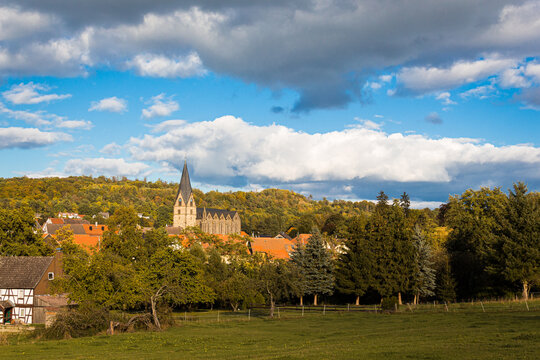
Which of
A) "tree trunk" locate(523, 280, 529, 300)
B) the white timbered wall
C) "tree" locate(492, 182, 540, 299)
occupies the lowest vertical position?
the white timbered wall

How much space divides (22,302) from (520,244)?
159 feet

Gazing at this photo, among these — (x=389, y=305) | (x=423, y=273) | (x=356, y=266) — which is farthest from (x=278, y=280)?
(x=423, y=273)

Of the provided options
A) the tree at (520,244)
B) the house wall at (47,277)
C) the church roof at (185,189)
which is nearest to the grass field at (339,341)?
the tree at (520,244)

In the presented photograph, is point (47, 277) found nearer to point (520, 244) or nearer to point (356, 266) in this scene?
point (356, 266)

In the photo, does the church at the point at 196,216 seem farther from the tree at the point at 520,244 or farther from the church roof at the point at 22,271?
the tree at the point at 520,244

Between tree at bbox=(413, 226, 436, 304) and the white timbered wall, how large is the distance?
39.1m

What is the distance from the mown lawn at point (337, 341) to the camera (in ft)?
62.3

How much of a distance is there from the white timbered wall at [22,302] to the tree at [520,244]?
44989mm

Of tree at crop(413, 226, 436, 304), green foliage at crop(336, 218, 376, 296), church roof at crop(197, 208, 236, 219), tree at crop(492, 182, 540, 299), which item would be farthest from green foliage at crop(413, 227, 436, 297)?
church roof at crop(197, 208, 236, 219)

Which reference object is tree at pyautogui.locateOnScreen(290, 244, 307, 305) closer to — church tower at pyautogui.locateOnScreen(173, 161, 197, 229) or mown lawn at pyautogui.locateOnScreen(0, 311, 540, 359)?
mown lawn at pyautogui.locateOnScreen(0, 311, 540, 359)

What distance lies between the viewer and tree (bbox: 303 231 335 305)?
57.5 meters

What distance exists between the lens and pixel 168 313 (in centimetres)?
3875

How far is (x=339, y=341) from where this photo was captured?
24703 millimetres

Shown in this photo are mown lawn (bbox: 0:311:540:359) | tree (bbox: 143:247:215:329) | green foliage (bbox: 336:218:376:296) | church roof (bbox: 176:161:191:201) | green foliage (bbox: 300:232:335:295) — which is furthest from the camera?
church roof (bbox: 176:161:191:201)
